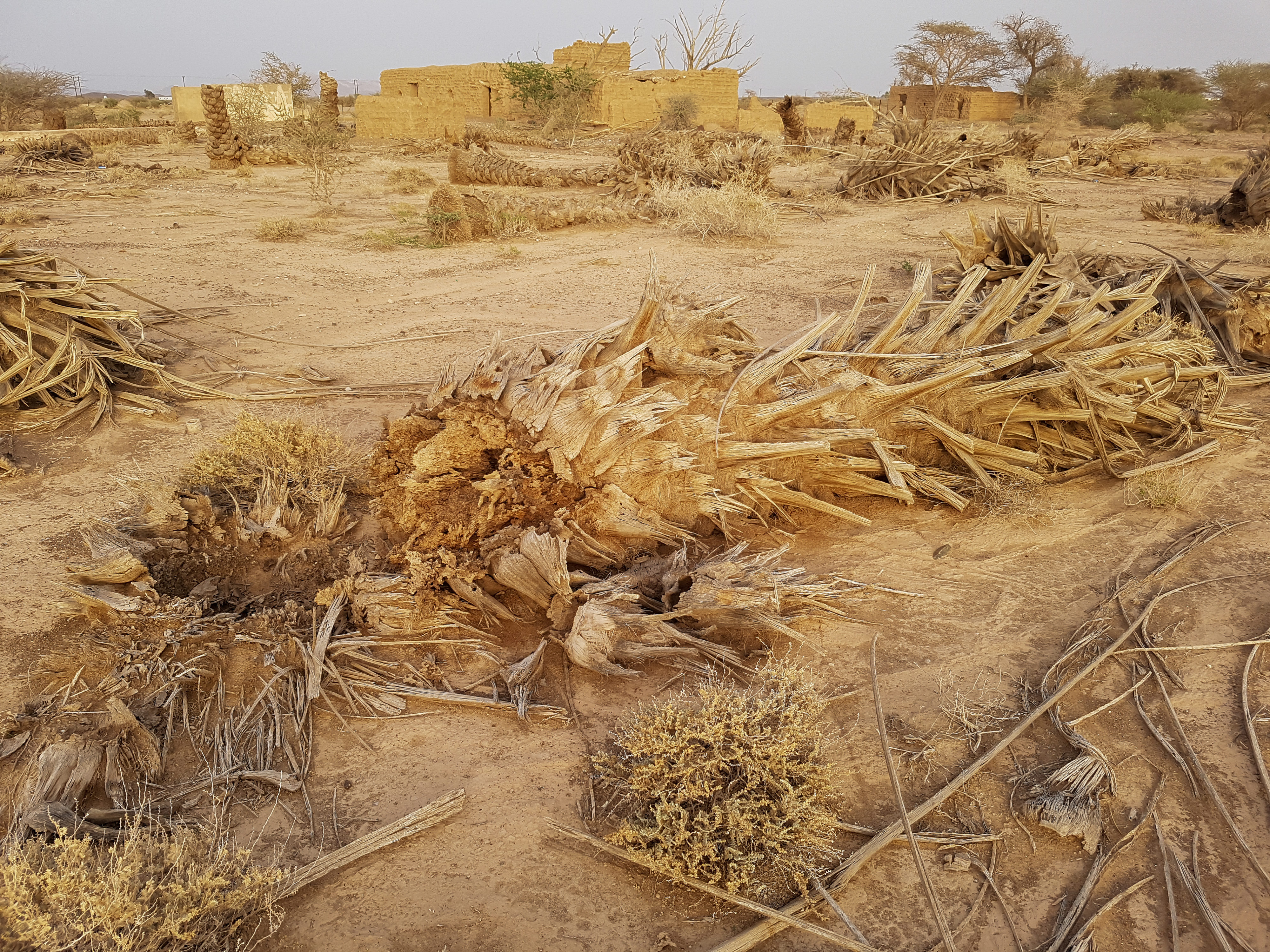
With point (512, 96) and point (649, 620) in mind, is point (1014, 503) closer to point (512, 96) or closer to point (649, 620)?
point (649, 620)

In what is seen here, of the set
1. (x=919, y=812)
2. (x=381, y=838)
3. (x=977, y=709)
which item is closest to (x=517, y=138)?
(x=977, y=709)

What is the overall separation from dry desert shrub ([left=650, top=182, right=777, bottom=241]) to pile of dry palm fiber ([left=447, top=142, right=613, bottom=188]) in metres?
3.87

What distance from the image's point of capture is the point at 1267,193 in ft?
30.2

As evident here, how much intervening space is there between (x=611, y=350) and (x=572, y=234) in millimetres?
7358

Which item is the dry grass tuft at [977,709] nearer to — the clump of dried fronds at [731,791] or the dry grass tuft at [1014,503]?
the clump of dried fronds at [731,791]

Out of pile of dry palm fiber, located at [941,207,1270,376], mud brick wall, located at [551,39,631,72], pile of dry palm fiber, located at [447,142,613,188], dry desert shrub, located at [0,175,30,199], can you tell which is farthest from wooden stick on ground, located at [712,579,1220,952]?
mud brick wall, located at [551,39,631,72]

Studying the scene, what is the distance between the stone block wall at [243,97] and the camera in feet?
69.1

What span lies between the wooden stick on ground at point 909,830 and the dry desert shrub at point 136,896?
150 centimetres

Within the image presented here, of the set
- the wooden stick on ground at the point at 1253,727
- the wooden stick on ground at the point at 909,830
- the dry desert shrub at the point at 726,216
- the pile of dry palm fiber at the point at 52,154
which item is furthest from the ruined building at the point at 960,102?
the wooden stick on ground at the point at 909,830

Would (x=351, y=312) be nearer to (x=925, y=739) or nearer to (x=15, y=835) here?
(x=15, y=835)

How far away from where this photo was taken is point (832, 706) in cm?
248

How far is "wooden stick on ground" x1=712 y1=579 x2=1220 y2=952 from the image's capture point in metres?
1.77

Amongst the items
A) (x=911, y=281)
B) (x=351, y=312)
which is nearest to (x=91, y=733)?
(x=351, y=312)

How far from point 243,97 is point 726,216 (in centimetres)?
1766
